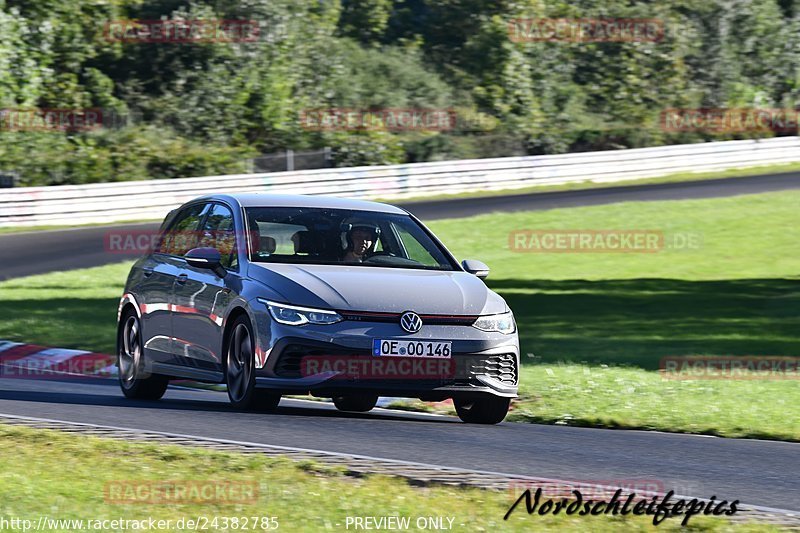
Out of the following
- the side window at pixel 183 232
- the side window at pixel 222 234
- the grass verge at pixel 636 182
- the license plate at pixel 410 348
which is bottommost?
the grass verge at pixel 636 182

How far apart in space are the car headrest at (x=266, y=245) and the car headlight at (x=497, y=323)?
1599 millimetres

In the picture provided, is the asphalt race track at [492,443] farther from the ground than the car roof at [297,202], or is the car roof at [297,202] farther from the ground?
the car roof at [297,202]

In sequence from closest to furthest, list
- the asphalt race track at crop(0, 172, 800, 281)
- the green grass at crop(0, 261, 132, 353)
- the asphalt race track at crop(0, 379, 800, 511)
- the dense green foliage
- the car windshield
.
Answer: the asphalt race track at crop(0, 379, 800, 511) → the car windshield → the green grass at crop(0, 261, 132, 353) → the asphalt race track at crop(0, 172, 800, 281) → the dense green foliage

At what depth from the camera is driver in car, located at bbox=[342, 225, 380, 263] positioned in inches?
396

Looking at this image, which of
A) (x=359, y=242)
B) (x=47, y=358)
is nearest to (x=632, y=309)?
(x=47, y=358)

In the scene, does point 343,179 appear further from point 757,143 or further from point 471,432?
point 471,432

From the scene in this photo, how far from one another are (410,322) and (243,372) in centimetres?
127

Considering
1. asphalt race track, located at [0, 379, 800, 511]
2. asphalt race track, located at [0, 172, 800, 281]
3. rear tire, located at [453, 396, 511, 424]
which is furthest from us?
asphalt race track, located at [0, 172, 800, 281]

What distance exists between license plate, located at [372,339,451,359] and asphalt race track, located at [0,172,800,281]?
579 inches

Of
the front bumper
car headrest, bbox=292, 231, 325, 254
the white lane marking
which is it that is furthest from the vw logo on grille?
the white lane marking

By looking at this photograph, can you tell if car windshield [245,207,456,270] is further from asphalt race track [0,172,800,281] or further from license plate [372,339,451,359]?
asphalt race track [0,172,800,281]

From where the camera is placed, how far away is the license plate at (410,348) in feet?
29.6

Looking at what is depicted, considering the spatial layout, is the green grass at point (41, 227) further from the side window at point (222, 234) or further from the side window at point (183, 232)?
the side window at point (222, 234)

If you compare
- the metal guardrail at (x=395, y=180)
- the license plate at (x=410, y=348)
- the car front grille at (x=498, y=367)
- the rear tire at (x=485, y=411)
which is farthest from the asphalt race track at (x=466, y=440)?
the metal guardrail at (x=395, y=180)
